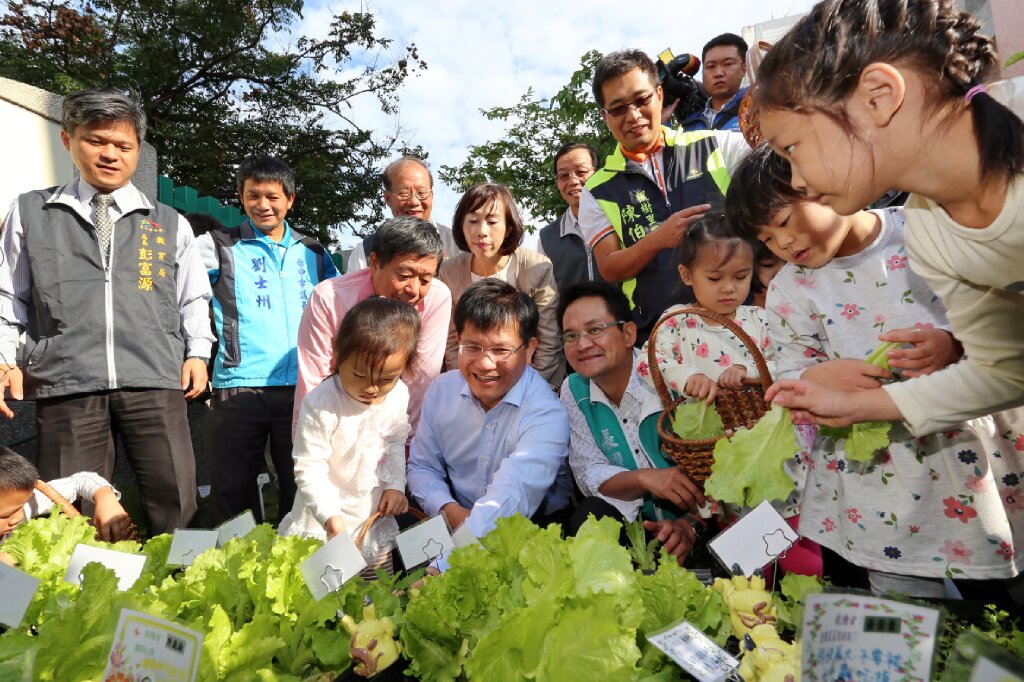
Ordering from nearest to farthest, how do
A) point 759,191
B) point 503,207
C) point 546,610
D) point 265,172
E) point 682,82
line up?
point 546,610 → point 759,191 → point 503,207 → point 265,172 → point 682,82

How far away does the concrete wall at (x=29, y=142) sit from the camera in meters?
5.13

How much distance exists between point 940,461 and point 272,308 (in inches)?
124

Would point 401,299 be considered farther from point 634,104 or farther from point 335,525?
point 634,104

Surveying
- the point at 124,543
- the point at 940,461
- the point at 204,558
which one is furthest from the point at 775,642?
the point at 124,543

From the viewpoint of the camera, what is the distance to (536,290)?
3.43m

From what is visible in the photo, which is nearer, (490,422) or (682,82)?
(490,422)

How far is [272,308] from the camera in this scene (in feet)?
12.0

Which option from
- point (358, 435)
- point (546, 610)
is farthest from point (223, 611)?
point (358, 435)

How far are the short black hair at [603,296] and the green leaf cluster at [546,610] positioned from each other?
1.29 meters

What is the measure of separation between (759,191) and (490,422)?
1.40 metres

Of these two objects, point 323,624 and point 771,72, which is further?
point 323,624

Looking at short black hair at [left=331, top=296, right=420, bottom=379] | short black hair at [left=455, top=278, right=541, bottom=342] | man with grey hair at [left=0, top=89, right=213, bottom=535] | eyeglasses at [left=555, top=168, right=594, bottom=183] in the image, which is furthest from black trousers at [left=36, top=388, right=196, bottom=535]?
eyeglasses at [left=555, top=168, right=594, bottom=183]

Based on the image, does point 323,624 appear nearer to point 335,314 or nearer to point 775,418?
point 775,418

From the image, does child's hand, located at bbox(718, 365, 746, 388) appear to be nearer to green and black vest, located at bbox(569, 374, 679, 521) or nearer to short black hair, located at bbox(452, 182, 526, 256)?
green and black vest, located at bbox(569, 374, 679, 521)
